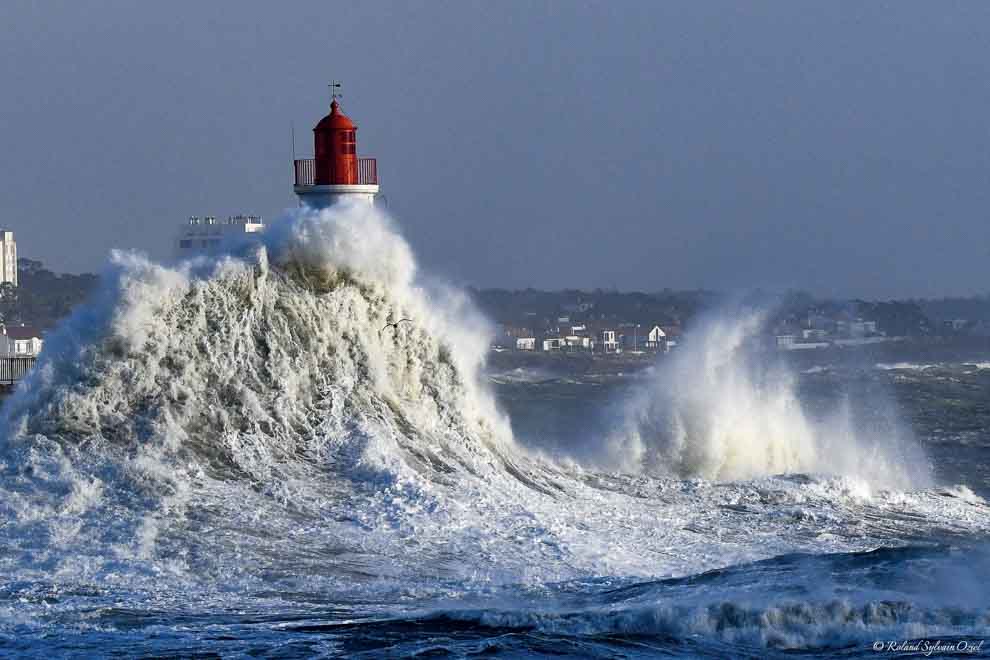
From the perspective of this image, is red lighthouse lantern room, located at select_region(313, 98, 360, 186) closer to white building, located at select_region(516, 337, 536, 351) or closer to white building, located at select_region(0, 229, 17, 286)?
white building, located at select_region(516, 337, 536, 351)

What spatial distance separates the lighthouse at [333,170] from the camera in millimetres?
23712

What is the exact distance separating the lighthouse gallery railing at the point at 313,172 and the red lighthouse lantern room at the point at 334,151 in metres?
0.06

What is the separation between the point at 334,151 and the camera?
2380 centimetres

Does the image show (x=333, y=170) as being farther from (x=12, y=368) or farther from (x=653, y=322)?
(x=653, y=322)

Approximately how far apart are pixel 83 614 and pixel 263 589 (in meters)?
1.70

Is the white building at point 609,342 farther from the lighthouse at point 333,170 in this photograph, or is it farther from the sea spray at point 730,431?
the lighthouse at point 333,170

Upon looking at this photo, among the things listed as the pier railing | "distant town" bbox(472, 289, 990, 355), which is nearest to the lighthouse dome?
the pier railing

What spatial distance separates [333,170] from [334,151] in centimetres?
26

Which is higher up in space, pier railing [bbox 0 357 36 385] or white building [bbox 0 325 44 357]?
white building [bbox 0 325 44 357]

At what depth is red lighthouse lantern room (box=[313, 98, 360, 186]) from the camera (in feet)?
78.0

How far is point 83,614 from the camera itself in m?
13.7

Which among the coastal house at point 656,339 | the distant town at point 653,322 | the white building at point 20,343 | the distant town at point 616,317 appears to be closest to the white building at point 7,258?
the distant town at point 616,317

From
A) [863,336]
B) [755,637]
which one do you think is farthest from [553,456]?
[863,336]

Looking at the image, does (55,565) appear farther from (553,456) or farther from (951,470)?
(951,470)
